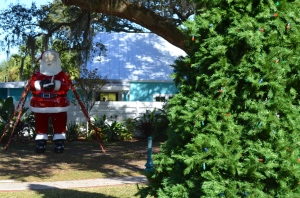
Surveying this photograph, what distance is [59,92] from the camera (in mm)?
15023

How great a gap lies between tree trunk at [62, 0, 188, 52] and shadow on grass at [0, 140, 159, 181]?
316 cm

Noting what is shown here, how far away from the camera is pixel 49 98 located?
14.9m

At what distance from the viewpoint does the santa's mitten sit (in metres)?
14.8

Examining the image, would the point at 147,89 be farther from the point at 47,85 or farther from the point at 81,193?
the point at 81,193

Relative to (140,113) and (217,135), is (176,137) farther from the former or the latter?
(140,113)

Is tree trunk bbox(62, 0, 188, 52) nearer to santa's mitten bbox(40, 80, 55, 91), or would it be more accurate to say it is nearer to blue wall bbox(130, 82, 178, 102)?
santa's mitten bbox(40, 80, 55, 91)

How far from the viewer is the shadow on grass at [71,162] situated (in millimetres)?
11297

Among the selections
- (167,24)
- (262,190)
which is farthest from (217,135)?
(167,24)

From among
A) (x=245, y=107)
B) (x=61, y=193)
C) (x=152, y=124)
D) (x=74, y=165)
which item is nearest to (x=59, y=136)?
(x=74, y=165)

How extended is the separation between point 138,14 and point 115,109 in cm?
994

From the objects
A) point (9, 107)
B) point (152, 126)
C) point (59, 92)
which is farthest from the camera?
point (152, 126)

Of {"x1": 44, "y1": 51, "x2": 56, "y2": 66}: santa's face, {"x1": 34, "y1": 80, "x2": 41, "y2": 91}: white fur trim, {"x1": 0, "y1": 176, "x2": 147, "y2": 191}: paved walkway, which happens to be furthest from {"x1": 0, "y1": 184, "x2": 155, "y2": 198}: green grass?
{"x1": 44, "y1": 51, "x2": 56, "y2": 66}: santa's face

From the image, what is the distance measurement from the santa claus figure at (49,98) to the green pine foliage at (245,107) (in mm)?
10580

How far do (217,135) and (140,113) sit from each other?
16613 mm
